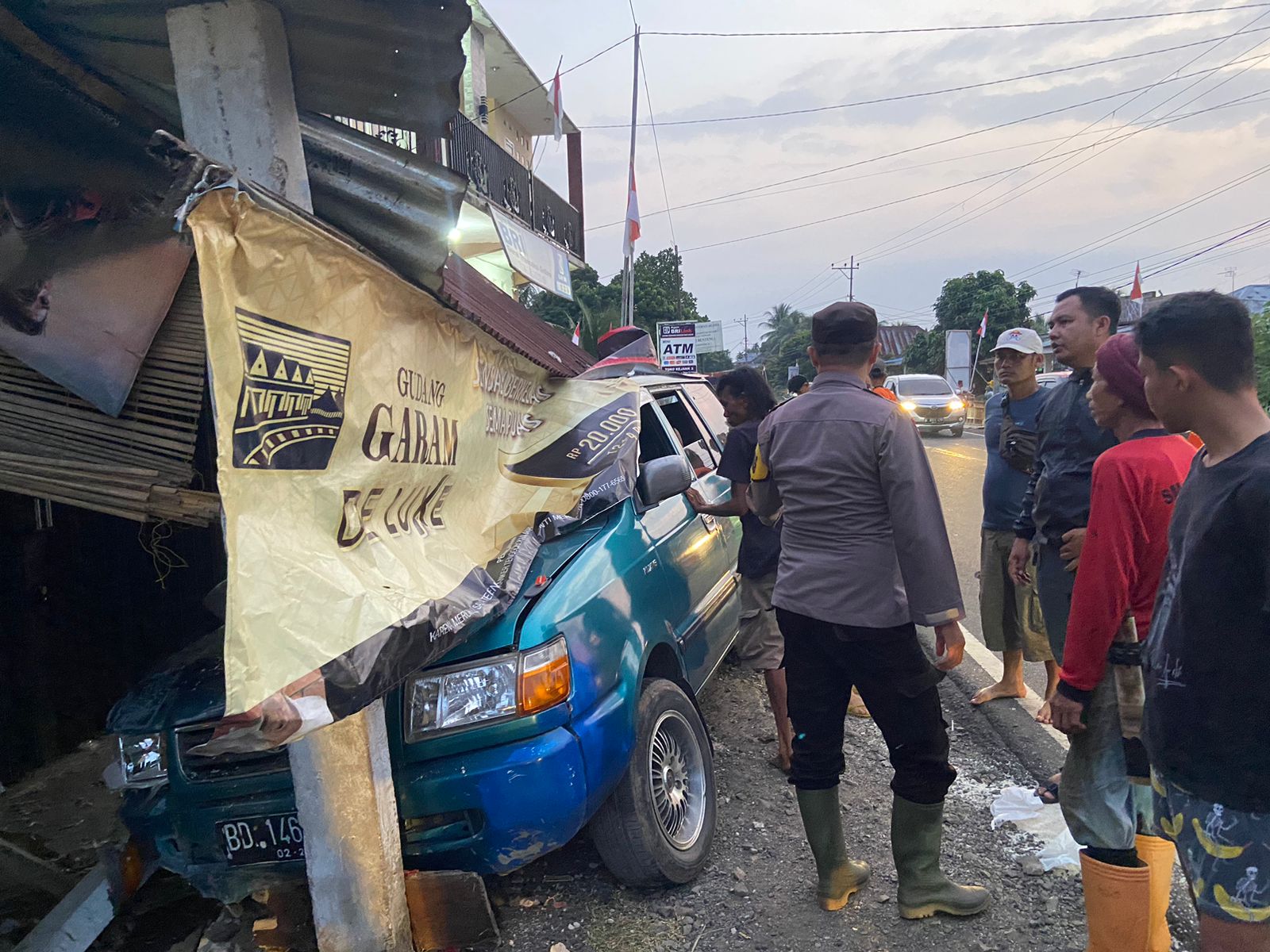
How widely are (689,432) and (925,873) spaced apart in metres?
2.77

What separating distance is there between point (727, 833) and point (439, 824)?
1.23 meters

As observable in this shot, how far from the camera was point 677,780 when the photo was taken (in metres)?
3.11

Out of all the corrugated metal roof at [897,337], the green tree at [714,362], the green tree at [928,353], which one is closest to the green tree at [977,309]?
the green tree at [928,353]

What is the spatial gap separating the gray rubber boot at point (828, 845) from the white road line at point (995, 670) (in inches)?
54.2

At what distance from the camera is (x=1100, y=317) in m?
3.26

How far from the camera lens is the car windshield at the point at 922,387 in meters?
23.3

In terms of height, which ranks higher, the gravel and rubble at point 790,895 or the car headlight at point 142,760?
the car headlight at point 142,760

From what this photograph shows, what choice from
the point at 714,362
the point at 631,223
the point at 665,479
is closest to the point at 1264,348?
the point at 631,223

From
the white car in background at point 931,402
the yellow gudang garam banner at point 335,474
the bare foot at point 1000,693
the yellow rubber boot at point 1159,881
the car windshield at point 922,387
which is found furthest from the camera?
the car windshield at point 922,387

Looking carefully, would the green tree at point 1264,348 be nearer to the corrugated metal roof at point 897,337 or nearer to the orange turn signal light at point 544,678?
the orange turn signal light at point 544,678

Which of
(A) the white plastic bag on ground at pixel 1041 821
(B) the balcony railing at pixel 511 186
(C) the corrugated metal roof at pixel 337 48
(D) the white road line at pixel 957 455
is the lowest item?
(A) the white plastic bag on ground at pixel 1041 821

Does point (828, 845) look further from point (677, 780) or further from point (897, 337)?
point (897, 337)

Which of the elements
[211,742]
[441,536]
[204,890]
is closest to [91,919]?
[204,890]

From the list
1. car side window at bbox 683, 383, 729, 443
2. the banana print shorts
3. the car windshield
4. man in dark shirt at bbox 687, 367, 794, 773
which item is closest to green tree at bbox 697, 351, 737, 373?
the car windshield
